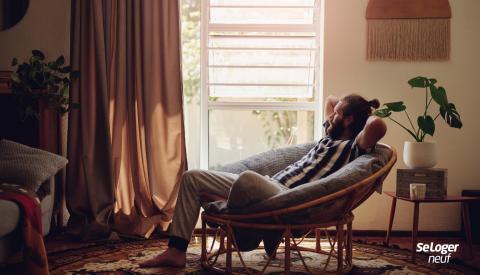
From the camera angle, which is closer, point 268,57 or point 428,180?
point 428,180

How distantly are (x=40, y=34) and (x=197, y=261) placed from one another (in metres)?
2.03

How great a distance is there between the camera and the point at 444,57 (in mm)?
3883

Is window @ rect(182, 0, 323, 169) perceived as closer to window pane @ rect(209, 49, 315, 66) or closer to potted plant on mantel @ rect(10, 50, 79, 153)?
window pane @ rect(209, 49, 315, 66)

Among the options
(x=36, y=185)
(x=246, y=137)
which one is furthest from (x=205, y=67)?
(x=36, y=185)

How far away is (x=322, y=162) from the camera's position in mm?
2922

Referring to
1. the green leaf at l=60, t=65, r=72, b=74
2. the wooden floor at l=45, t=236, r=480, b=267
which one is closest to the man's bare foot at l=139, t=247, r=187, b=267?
the wooden floor at l=45, t=236, r=480, b=267

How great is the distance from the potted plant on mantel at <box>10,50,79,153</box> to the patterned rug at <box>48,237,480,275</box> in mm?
781

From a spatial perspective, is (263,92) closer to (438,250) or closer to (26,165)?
(438,250)

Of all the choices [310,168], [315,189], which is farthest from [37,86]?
[315,189]

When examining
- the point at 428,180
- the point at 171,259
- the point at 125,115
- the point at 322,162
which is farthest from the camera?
the point at 125,115

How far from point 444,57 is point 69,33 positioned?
8.54 feet

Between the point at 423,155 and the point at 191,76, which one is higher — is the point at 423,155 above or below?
below

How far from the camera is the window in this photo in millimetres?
3965

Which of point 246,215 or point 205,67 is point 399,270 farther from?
point 205,67
